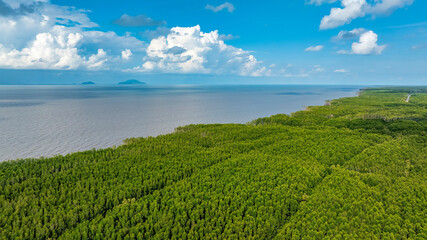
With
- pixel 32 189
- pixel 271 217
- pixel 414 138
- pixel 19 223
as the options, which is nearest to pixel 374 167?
pixel 271 217

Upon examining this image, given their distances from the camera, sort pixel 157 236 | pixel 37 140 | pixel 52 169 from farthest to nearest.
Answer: pixel 37 140
pixel 52 169
pixel 157 236

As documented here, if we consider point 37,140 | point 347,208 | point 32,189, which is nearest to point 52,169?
point 32,189

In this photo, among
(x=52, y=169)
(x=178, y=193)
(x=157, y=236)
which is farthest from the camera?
(x=52, y=169)

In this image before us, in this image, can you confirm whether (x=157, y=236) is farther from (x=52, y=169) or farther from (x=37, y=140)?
(x=37, y=140)

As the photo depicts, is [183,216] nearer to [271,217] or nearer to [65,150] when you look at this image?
[271,217]

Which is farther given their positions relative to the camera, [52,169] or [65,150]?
[65,150]

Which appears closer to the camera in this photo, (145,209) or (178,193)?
(145,209)
